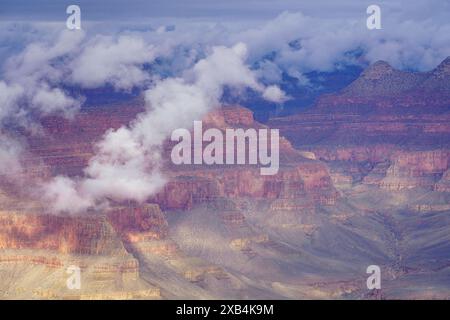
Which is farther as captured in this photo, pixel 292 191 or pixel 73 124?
pixel 292 191

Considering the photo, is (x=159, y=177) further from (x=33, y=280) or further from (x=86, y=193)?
(x=33, y=280)

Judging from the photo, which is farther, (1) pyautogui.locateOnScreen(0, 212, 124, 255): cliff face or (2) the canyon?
(2) the canyon

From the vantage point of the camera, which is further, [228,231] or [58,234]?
[228,231]

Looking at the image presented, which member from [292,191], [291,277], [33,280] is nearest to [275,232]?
[292,191]

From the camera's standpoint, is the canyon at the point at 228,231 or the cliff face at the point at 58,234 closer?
the cliff face at the point at 58,234

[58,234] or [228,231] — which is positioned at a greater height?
[228,231]
